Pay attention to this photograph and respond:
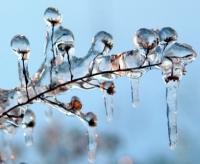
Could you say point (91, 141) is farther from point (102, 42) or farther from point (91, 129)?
point (102, 42)

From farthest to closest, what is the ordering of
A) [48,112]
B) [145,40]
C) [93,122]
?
[48,112]
[93,122]
[145,40]

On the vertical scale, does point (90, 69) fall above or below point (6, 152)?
above

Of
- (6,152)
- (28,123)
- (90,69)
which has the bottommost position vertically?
(6,152)

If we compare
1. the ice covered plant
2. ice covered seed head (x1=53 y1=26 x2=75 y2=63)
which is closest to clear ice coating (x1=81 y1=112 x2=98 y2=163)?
the ice covered plant

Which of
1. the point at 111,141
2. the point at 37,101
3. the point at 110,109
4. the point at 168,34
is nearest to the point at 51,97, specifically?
the point at 37,101

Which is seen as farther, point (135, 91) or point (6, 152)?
point (6, 152)

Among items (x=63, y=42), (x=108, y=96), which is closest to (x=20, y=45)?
(x=63, y=42)

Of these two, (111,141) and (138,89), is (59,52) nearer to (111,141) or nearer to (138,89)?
(138,89)

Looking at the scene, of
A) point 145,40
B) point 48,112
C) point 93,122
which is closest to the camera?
point 145,40
